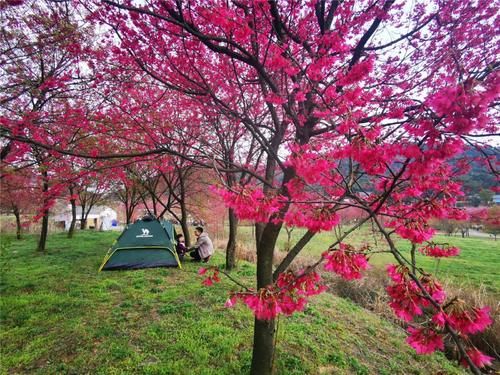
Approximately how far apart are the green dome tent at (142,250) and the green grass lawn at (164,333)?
91 centimetres

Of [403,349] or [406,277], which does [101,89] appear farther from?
[403,349]

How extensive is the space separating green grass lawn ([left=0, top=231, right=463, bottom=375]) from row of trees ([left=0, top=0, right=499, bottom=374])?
2.86 feet

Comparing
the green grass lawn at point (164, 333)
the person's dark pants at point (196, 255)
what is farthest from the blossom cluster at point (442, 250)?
the person's dark pants at point (196, 255)

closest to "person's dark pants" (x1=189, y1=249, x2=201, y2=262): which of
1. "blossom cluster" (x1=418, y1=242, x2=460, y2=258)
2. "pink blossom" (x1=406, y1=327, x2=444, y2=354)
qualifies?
"blossom cluster" (x1=418, y1=242, x2=460, y2=258)

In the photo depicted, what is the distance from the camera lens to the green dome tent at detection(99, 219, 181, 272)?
6637mm

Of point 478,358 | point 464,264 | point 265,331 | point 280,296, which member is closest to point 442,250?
point 478,358

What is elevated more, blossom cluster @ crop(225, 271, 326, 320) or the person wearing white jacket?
blossom cluster @ crop(225, 271, 326, 320)

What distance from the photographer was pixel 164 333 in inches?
140

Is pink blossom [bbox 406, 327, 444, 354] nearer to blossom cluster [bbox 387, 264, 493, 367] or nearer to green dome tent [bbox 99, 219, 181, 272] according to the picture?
blossom cluster [bbox 387, 264, 493, 367]

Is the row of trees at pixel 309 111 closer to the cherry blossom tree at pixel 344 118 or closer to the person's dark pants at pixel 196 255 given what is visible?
the cherry blossom tree at pixel 344 118

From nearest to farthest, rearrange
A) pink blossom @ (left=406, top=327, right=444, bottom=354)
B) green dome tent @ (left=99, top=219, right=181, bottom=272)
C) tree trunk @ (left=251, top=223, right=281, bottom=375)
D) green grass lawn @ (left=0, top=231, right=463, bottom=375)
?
pink blossom @ (left=406, top=327, right=444, bottom=354)
tree trunk @ (left=251, top=223, right=281, bottom=375)
green grass lawn @ (left=0, top=231, right=463, bottom=375)
green dome tent @ (left=99, top=219, right=181, bottom=272)

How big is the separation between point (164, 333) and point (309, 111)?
11.3 feet

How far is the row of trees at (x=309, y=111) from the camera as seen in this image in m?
1.41

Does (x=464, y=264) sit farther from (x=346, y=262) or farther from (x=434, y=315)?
(x=346, y=262)
